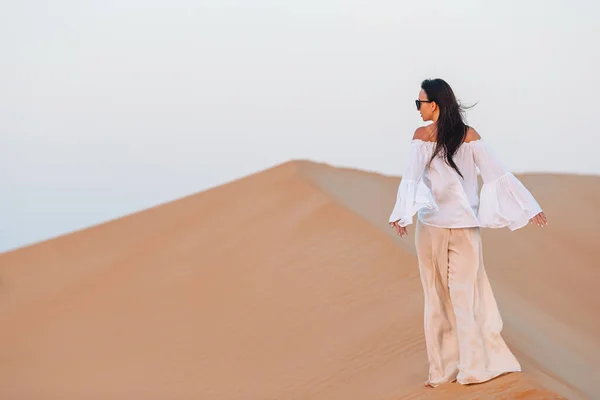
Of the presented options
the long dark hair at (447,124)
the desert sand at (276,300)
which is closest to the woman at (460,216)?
the long dark hair at (447,124)

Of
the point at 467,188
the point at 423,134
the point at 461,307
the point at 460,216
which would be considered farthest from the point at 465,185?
the point at 461,307

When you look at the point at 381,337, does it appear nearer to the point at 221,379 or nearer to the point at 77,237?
the point at 221,379

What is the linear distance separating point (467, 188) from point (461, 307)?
83 centimetres

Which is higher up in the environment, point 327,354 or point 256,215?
point 256,215

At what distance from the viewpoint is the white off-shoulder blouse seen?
7258 millimetres

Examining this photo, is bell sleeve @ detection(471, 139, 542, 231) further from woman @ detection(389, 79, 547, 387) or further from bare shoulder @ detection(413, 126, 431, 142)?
bare shoulder @ detection(413, 126, 431, 142)

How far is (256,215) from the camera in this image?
15.7 metres

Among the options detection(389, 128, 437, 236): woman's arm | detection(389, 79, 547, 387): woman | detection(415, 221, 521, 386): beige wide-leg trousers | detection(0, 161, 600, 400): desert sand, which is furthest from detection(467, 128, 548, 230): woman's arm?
detection(0, 161, 600, 400): desert sand

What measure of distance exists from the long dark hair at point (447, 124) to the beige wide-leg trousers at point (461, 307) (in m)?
0.55

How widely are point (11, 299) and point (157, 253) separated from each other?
7.46 ft

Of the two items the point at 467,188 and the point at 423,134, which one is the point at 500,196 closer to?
the point at 467,188

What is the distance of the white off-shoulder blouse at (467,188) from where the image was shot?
7258 millimetres

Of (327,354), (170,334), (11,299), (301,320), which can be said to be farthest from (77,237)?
(327,354)

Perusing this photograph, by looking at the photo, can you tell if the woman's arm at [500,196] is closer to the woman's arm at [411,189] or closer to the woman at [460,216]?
the woman at [460,216]
